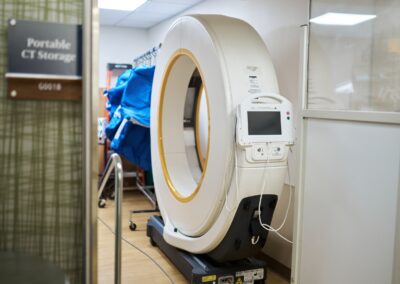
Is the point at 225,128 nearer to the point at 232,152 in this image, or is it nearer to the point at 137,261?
the point at 232,152

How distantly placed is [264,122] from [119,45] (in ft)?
17.1

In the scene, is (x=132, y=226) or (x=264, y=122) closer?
(x=264, y=122)

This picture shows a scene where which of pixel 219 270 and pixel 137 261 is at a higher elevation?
pixel 219 270

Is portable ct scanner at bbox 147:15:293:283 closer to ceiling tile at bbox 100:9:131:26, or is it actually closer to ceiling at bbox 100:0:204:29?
ceiling at bbox 100:0:204:29

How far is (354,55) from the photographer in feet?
7.97

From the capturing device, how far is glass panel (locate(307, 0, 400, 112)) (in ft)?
7.11

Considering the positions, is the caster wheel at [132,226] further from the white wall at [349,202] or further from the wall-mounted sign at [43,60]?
the wall-mounted sign at [43,60]

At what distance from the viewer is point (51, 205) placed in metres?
1.52

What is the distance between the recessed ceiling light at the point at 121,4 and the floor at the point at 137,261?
273cm

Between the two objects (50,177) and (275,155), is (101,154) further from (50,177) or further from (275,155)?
(50,177)

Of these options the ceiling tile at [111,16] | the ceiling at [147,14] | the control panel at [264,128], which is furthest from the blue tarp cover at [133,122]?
the control panel at [264,128]

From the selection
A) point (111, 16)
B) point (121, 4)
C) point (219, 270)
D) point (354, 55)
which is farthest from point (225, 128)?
point (111, 16)

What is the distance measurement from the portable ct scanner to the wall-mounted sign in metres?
1.45

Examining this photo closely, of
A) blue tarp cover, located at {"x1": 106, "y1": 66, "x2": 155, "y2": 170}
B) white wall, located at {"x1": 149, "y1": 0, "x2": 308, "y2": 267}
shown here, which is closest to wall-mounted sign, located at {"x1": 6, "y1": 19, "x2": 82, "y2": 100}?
white wall, located at {"x1": 149, "y1": 0, "x2": 308, "y2": 267}
